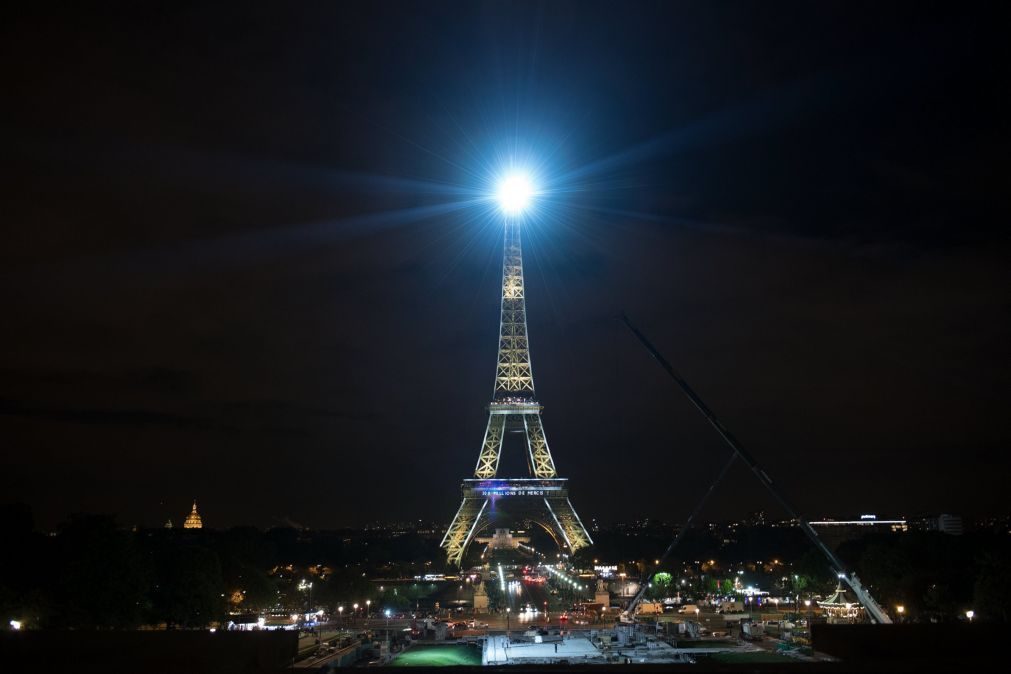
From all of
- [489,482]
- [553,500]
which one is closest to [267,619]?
[489,482]

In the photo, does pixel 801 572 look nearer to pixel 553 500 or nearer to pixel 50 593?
pixel 553 500

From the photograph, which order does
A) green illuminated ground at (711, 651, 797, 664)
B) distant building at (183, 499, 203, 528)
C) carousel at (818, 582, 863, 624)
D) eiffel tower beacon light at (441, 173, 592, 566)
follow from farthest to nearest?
distant building at (183, 499, 203, 528) < eiffel tower beacon light at (441, 173, 592, 566) < carousel at (818, 582, 863, 624) < green illuminated ground at (711, 651, 797, 664)

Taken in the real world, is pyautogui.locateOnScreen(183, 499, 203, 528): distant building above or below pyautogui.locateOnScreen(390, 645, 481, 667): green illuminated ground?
above

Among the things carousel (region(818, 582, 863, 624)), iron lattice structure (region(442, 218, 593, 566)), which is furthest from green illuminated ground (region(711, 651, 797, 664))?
iron lattice structure (region(442, 218, 593, 566))

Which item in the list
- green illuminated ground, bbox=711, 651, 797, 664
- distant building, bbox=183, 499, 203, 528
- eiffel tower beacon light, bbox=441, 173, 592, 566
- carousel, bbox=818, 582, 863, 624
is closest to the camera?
green illuminated ground, bbox=711, 651, 797, 664

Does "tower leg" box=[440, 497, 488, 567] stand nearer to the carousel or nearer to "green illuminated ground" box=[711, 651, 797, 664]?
the carousel

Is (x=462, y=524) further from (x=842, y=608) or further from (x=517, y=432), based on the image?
(x=842, y=608)
